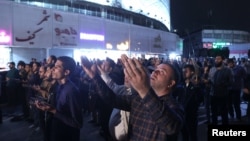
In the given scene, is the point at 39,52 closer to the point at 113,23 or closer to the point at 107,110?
the point at 113,23

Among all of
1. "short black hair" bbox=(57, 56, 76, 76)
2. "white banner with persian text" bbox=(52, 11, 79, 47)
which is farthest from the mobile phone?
"white banner with persian text" bbox=(52, 11, 79, 47)

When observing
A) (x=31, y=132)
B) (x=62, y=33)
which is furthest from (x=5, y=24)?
(x=31, y=132)

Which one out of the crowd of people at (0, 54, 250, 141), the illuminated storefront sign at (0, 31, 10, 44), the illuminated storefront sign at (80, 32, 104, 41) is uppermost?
the illuminated storefront sign at (80, 32, 104, 41)

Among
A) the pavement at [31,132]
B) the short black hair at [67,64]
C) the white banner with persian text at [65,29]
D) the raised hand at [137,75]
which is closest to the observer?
the raised hand at [137,75]

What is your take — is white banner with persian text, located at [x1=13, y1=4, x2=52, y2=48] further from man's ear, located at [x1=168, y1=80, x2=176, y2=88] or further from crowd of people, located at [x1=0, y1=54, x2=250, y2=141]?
man's ear, located at [x1=168, y1=80, x2=176, y2=88]

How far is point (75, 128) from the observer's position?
427 cm

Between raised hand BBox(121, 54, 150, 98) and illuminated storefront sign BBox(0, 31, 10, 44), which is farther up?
illuminated storefront sign BBox(0, 31, 10, 44)

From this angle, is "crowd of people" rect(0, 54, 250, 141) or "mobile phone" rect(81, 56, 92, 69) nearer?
"crowd of people" rect(0, 54, 250, 141)

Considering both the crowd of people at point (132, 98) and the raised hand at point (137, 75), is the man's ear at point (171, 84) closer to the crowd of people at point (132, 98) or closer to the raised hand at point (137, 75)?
the crowd of people at point (132, 98)

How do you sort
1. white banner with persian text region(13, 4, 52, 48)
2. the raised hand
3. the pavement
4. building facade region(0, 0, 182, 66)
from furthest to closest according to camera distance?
white banner with persian text region(13, 4, 52, 48)
building facade region(0, 0, 182, 66)
the pavement
the raised hand

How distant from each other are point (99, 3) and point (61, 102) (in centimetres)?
2899

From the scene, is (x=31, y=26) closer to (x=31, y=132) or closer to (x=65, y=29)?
(x=65, y=29)

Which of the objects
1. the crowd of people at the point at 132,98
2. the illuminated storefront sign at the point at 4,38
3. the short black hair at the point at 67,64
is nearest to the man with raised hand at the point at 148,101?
the crowd of people at the point at 132,98

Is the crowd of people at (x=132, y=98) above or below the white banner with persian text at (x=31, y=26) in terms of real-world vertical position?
below
